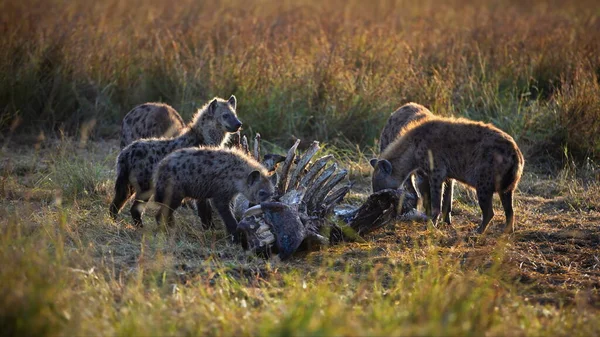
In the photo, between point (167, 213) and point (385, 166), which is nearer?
point (167, 213)

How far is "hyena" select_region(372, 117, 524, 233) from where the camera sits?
19.3ft

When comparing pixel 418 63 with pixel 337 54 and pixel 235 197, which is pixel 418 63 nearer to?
pixel 337 54

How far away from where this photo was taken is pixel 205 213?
19.6 feet

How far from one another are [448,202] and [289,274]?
7.53 ft

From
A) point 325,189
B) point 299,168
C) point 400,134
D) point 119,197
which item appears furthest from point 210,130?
point 400,134

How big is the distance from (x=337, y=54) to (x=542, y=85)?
2.66 metres

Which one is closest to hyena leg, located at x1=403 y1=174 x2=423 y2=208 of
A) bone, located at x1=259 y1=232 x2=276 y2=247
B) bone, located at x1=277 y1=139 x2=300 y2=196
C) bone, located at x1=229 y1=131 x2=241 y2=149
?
bone, located at x1=277 y1=139 x2=300 y2=196

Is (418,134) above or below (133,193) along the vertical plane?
above

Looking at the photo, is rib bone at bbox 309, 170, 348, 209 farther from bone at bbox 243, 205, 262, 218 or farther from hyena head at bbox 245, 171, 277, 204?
bone at bbox 243, 205, 262, 218

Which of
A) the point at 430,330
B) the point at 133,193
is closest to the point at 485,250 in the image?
the point at 430,330

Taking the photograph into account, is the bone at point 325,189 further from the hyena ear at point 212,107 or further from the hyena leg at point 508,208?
the hyena ear at point 212,107

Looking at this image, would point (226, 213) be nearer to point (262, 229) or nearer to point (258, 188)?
point (258, 188)

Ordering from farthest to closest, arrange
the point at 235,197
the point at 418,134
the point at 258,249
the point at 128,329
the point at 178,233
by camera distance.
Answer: the point at 418,134 → the point at 235,197 → the point at 178,233 → the point at 258,249 → the point at 128,329

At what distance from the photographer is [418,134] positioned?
6.45 m
